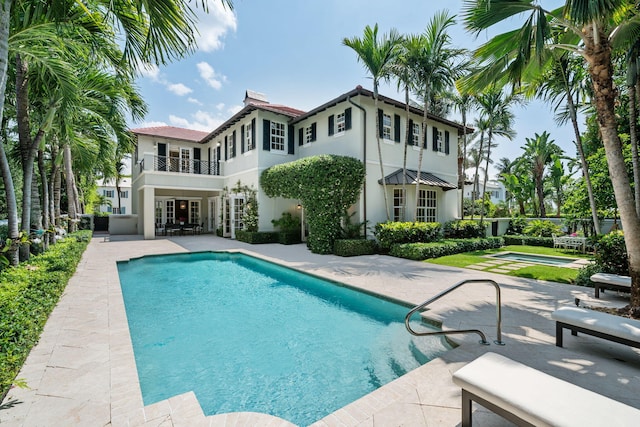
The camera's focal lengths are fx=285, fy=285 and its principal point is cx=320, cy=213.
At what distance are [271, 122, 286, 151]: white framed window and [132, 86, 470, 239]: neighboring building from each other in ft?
0.20

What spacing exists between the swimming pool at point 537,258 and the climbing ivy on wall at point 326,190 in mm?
7478

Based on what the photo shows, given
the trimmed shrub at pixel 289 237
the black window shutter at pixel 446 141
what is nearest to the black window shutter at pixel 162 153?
the trimmed shrub at pixel 289 237

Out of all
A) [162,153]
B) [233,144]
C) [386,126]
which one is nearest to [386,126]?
[386,126]

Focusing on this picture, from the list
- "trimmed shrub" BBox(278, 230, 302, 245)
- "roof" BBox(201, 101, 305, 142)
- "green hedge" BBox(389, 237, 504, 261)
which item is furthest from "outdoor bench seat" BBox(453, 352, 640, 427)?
"roof" BBox(201, 101, 305, 142)

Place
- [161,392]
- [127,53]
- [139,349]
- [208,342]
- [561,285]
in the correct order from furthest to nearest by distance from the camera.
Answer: [561,285] → [208,342] → [139,349] → [127,53] → [161,392]

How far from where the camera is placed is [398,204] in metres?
15.5

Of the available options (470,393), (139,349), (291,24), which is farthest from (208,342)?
(291,24)

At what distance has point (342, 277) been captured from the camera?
8.83 meters

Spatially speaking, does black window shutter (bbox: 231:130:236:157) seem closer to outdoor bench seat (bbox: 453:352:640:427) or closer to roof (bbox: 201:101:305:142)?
roof (bbox: 201:101:305:142)

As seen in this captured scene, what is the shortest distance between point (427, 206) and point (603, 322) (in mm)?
13325

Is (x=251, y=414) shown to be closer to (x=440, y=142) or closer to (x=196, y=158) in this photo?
(x=440, y=142)

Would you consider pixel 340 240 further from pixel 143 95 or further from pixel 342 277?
pixel 143 95

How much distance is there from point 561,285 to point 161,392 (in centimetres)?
983

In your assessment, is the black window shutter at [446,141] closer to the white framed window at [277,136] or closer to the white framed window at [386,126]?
the white framed window at [386,126]
